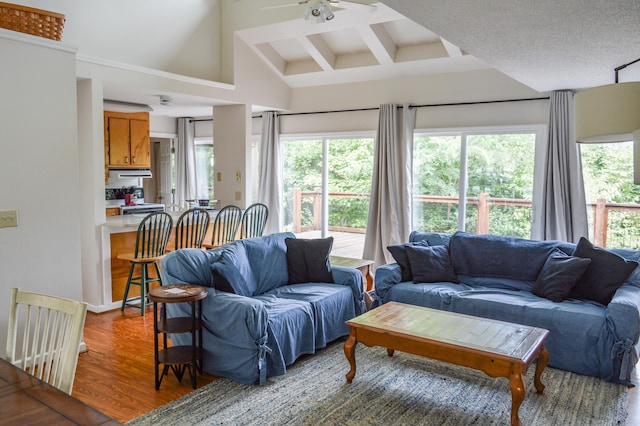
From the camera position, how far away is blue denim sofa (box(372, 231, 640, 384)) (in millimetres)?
3473

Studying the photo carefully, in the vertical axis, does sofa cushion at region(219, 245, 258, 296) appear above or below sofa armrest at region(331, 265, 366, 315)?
above

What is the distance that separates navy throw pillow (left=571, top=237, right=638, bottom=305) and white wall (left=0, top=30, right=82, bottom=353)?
401cm

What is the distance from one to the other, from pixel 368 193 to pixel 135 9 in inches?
146

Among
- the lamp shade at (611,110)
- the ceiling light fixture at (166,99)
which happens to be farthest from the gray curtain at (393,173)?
the lamp shade at (611,110)

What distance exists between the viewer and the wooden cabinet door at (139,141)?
769cm

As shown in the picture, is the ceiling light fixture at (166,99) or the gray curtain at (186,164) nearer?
the ceiling light fixture at (166,99)

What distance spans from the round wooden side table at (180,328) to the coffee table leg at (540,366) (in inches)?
89.9

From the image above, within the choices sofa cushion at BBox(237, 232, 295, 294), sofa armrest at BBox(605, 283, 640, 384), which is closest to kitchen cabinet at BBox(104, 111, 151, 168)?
sofa cushion at BBox(237, 232, 295, 294)

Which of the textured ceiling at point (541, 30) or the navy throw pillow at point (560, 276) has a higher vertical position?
the textured ceiling at point (541, 30)

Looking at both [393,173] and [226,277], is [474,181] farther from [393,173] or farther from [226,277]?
[226,277]

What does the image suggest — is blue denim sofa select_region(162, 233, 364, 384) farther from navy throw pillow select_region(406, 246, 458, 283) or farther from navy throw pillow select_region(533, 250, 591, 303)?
navy throw pillow select_region(533, 250, 591, 303)

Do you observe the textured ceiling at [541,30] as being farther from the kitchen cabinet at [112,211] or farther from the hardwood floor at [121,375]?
the kitchen cabinet at [112,211]

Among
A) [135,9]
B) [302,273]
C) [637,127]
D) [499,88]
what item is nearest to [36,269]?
[302,273]

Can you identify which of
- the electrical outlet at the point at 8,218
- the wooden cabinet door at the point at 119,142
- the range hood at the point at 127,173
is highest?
the wooden cabinet door at the point at 119,142
